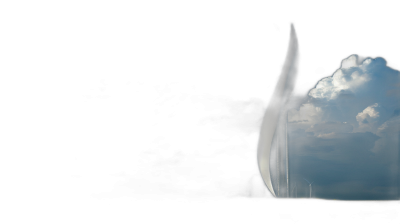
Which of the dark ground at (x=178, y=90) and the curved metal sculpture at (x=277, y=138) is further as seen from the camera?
the curved metal sculpture at (x=277, y=138)

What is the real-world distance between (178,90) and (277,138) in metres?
4.80

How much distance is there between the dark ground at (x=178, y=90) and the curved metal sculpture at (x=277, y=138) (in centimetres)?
33

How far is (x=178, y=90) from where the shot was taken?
25.2ft

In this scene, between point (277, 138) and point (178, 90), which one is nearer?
point (178, 90)

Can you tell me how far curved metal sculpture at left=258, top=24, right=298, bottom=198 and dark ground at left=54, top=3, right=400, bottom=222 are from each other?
33 centimetres

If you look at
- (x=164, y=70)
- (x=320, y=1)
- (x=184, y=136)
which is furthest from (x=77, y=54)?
(x=320, y=1)

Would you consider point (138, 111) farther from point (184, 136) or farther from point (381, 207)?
point (381, 207)

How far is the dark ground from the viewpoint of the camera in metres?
5.51

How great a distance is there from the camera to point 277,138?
29.0ft

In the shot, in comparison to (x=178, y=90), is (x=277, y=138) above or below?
below

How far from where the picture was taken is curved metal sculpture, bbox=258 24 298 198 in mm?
7379

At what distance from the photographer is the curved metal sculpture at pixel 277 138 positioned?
7.38m

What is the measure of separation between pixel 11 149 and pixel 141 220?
98.0 inches

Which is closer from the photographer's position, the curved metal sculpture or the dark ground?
the dark ground
